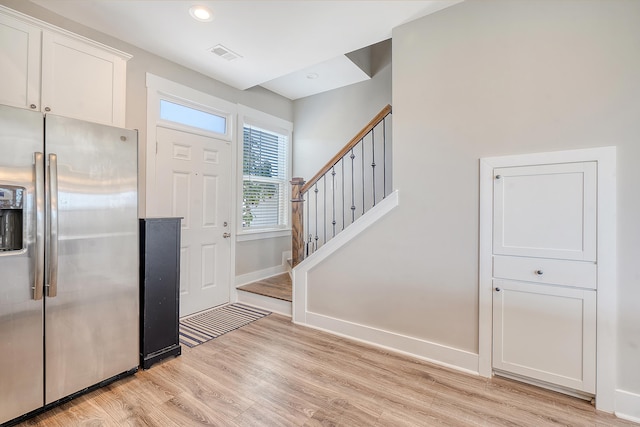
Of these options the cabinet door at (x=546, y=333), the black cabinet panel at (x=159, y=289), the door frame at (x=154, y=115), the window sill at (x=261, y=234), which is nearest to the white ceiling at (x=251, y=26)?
the door frame at (x=154, y=115)

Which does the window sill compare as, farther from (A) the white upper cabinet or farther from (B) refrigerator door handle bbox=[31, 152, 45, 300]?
(B) refrigerator door handle bbox=[31, 152, 45, 300]

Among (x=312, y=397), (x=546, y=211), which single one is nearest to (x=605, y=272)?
(x=546, y=211)

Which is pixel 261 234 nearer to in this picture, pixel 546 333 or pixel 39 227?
pixel 39 227

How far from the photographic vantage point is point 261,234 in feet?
13.9

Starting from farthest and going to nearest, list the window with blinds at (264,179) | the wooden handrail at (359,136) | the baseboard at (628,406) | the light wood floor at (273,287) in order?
the window with blinds at (264,179), the light wood floor at (273,287), the wooden handrail at (359,136), the baseboard at (628,406)

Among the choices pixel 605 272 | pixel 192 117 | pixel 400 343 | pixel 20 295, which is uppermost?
pixel 192 117

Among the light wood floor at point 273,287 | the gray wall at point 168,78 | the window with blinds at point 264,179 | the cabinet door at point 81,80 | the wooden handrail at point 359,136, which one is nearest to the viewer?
the cabinet door at point 81,80

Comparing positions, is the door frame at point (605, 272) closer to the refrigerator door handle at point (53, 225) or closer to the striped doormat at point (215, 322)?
the striped doormat at point (215, 322)

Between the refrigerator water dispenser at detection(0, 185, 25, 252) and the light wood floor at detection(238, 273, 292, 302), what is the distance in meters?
2.29

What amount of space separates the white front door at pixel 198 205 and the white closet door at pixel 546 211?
296cm

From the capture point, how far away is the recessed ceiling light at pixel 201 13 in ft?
7.41

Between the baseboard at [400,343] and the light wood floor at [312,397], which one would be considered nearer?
the light wood floor at [312,397]

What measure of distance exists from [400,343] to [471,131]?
6.05ft

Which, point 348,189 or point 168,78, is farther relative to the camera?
point 348,189
